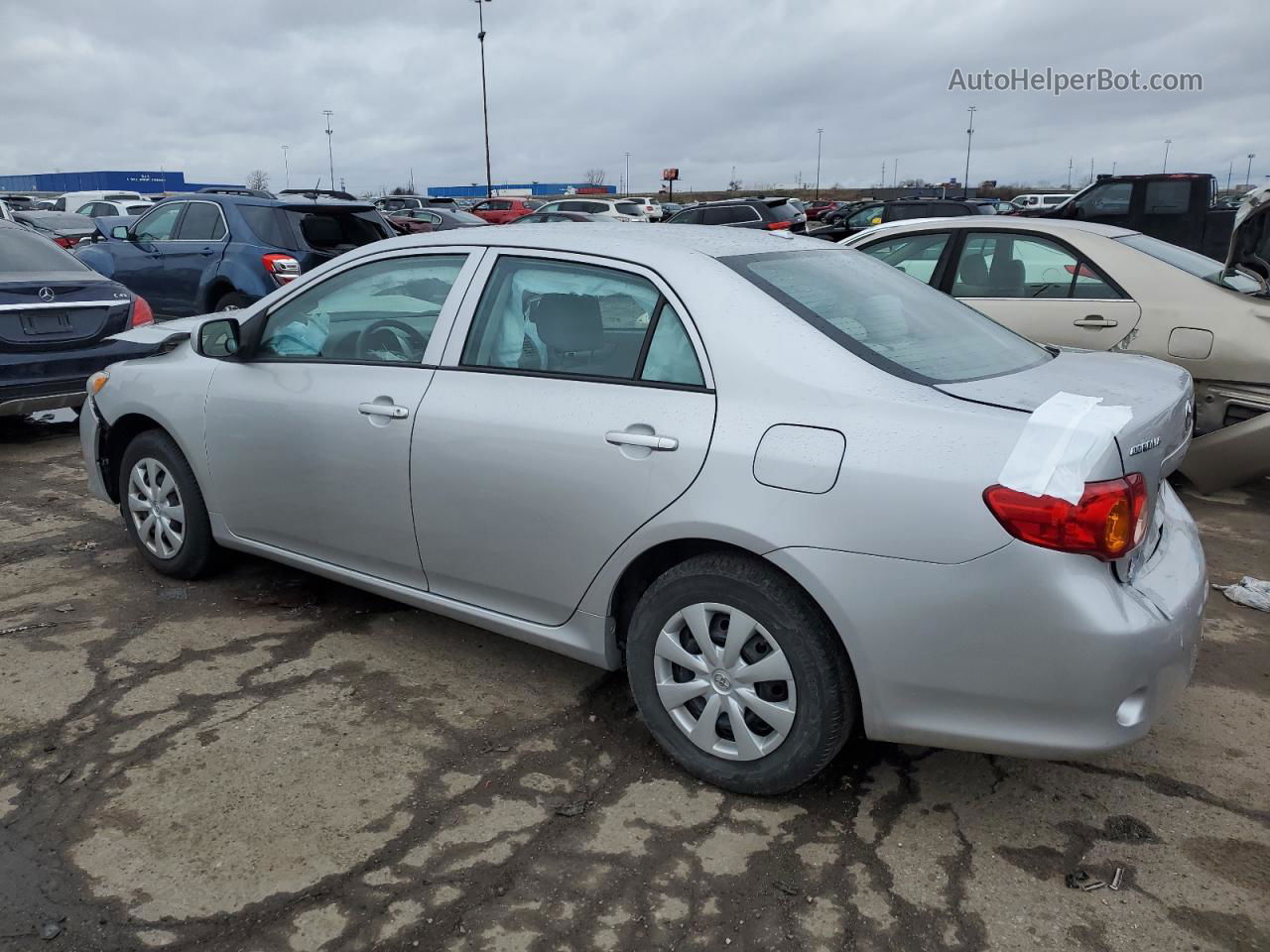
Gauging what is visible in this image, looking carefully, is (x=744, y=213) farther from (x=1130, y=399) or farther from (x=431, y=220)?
(x=1130, y=399)

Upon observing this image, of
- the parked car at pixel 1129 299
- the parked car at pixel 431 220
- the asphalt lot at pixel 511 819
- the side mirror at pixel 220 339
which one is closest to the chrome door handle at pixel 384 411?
the side mirror at pixel 220 339

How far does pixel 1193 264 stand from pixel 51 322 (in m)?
7.23

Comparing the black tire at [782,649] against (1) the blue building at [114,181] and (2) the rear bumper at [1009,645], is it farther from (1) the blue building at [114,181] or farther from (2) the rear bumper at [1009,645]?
(1) the blue building at [114,181]

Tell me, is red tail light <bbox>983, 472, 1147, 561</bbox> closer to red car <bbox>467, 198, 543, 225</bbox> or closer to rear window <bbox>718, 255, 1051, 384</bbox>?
rear window <bbox>718, 255, 1051, 384</bbox>

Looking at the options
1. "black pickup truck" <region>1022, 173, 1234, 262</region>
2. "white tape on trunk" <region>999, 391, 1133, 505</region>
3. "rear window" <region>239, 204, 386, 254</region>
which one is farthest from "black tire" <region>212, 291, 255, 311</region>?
"black pickup truck" <region>1022, 173, 1234, 262</region>

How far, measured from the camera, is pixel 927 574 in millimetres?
2408

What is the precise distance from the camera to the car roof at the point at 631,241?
10.2 ft

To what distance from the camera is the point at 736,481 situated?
8.68 feet

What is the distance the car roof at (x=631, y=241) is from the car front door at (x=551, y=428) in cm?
5

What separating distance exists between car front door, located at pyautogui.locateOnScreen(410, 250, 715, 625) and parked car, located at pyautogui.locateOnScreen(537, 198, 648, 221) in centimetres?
2518

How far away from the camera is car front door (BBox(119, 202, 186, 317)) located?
10156 mm

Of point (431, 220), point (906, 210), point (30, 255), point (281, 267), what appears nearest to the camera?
point (30, 255)

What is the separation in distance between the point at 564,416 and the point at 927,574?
1.16 m

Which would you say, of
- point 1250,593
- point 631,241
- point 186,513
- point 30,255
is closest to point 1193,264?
point 1250,593
